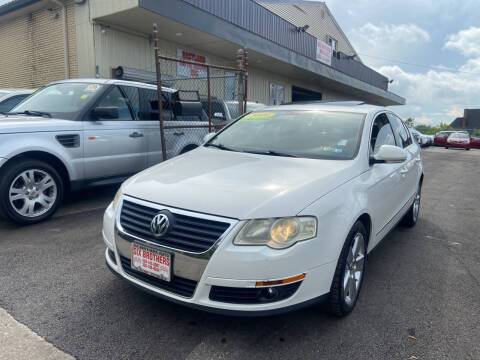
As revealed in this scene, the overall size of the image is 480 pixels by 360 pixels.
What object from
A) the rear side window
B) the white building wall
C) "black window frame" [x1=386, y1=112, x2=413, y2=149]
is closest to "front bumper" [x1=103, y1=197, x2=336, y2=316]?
"black window frame" [x1=386, y1=112, x2=413, y2=149]

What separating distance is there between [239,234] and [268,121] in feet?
6.22

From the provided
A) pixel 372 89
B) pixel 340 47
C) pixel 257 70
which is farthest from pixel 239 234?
pixel 340 47

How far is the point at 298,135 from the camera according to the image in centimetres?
336

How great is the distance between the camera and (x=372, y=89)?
2394 centimetres

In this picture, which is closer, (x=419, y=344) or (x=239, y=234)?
(x=239, y=234)

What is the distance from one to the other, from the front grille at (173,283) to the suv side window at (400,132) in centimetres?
305

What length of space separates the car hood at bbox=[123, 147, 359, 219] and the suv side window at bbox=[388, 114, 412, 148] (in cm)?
165

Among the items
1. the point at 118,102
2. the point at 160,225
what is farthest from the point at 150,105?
the point at 160,225

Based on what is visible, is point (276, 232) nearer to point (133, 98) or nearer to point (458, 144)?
point (133, 98)

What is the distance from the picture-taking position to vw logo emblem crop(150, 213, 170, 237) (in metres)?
2.19

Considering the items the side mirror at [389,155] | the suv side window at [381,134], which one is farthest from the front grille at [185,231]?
the suv side window at [381,134]

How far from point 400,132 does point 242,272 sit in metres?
3.28

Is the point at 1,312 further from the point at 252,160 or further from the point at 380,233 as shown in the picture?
the point at 380,233

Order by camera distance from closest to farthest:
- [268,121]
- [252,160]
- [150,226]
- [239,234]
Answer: [239,234]
[150,226]
[252,160]
[268,121]
